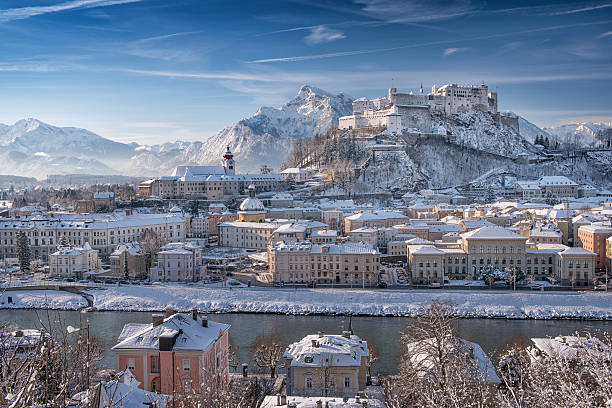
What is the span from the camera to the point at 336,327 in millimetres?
16094

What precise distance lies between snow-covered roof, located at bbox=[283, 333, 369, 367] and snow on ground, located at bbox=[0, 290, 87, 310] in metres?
11.8

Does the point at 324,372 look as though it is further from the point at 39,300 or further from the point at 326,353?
the point at 39,300

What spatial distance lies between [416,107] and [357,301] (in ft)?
120

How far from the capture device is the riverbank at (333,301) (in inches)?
703

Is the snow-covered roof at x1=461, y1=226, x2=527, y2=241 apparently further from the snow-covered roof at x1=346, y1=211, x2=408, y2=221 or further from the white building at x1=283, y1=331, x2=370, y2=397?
the white building at x1=283, y1=331, x2=370, y2=397

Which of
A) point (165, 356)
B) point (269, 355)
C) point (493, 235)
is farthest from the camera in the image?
point (493, 235)

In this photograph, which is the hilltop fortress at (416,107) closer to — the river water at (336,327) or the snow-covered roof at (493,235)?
the snow-covered roof at (493,235)

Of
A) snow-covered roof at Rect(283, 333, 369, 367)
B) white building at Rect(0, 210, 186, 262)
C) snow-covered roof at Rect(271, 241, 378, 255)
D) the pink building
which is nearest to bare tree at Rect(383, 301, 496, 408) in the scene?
snow-covered roof at Rect(283, 333, 369, 367)

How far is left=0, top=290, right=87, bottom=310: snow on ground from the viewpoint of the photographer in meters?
19.4

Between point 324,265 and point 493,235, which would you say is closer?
point 324,265

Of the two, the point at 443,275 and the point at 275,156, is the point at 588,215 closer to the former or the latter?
the point at 443,275

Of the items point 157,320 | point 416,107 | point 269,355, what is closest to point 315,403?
point 157,320

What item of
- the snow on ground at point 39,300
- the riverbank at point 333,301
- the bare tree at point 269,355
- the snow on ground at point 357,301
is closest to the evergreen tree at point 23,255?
the snow on ground at point 39,300

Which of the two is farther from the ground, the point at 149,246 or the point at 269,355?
the point at 149,246
